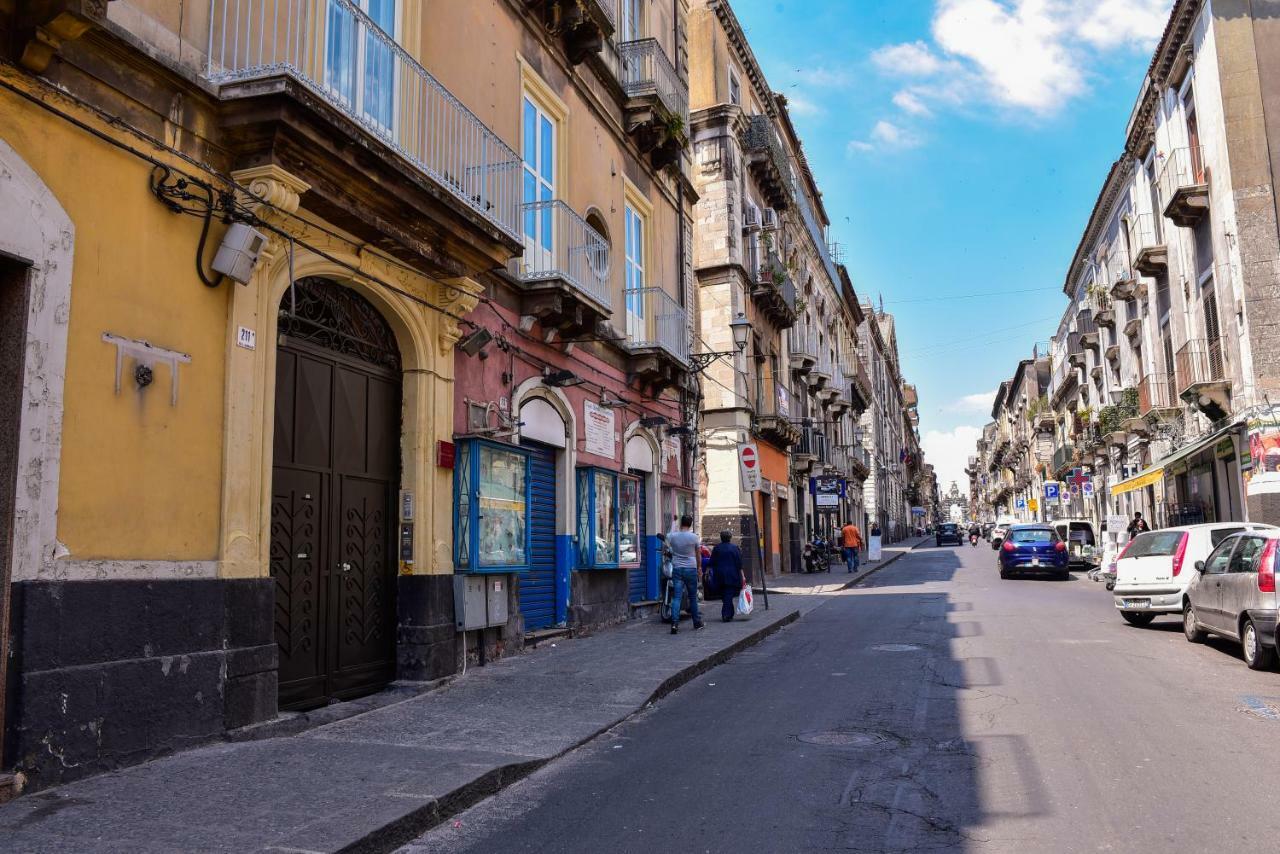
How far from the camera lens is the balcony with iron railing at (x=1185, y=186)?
71.4 feet

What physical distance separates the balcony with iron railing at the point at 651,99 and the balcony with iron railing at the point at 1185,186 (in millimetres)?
13101

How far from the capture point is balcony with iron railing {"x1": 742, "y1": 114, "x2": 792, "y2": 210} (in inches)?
1144

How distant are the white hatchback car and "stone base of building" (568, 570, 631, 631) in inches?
306

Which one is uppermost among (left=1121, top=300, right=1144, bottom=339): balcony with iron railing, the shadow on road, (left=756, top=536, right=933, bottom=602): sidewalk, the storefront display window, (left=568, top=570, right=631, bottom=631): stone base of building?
(left=1121, top=300, right=1144, bottom=339): balcony with iron railing

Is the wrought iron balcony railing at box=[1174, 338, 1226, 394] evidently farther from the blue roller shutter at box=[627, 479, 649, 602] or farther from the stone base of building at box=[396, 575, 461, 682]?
the stone base of building at box=[396, 575, 461, 682]

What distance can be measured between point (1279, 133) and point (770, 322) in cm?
1468

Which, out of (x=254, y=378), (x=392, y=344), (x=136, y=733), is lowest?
(x=136, y=733)

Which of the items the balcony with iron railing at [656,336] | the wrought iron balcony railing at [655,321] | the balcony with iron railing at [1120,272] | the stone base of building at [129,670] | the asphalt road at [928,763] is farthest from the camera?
the balcony with iron railing at [1120,272]

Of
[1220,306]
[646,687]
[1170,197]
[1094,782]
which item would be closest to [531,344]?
[646,687]

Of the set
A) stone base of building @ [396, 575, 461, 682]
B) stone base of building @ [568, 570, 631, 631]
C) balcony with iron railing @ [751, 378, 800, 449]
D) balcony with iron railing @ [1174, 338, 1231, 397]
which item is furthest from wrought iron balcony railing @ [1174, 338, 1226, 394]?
stone base of building @ [396, 575, 461, 682]

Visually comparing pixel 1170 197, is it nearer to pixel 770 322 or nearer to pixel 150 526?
pixel 770 322

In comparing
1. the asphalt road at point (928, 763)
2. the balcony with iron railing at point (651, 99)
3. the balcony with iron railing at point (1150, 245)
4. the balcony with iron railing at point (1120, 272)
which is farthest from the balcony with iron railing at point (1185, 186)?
the asphalt road at point (928, 763)

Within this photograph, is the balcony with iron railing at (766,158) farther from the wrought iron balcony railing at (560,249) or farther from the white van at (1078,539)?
the wrought iron balcony railing at (560,249)

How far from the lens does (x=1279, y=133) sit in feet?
65.8
